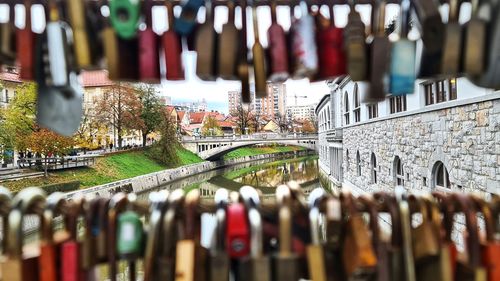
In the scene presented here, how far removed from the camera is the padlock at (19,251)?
1.38 metres

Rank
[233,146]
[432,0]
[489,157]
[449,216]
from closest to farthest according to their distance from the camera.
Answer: [432,0], [449,216], [489,157], [233,146]

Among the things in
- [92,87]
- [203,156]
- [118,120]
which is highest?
[92,87]

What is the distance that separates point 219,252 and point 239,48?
2.69 ft

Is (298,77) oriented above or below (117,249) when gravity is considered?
above

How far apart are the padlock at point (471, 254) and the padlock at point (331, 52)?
2.44ft

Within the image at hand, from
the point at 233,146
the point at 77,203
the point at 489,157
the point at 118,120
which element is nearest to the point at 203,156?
the point at 233,146

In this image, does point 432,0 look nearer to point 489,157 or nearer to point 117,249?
point 117,249

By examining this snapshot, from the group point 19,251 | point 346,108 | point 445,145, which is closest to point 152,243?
point 19,251

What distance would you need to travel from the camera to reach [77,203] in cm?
155

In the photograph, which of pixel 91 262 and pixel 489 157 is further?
pixel 489 157

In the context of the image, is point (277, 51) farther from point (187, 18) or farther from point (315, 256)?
point (315, 256)

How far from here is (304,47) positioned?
1.48 metres

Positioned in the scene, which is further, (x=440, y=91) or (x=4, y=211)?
(x=440, y=91)

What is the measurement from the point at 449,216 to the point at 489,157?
5.72 m
